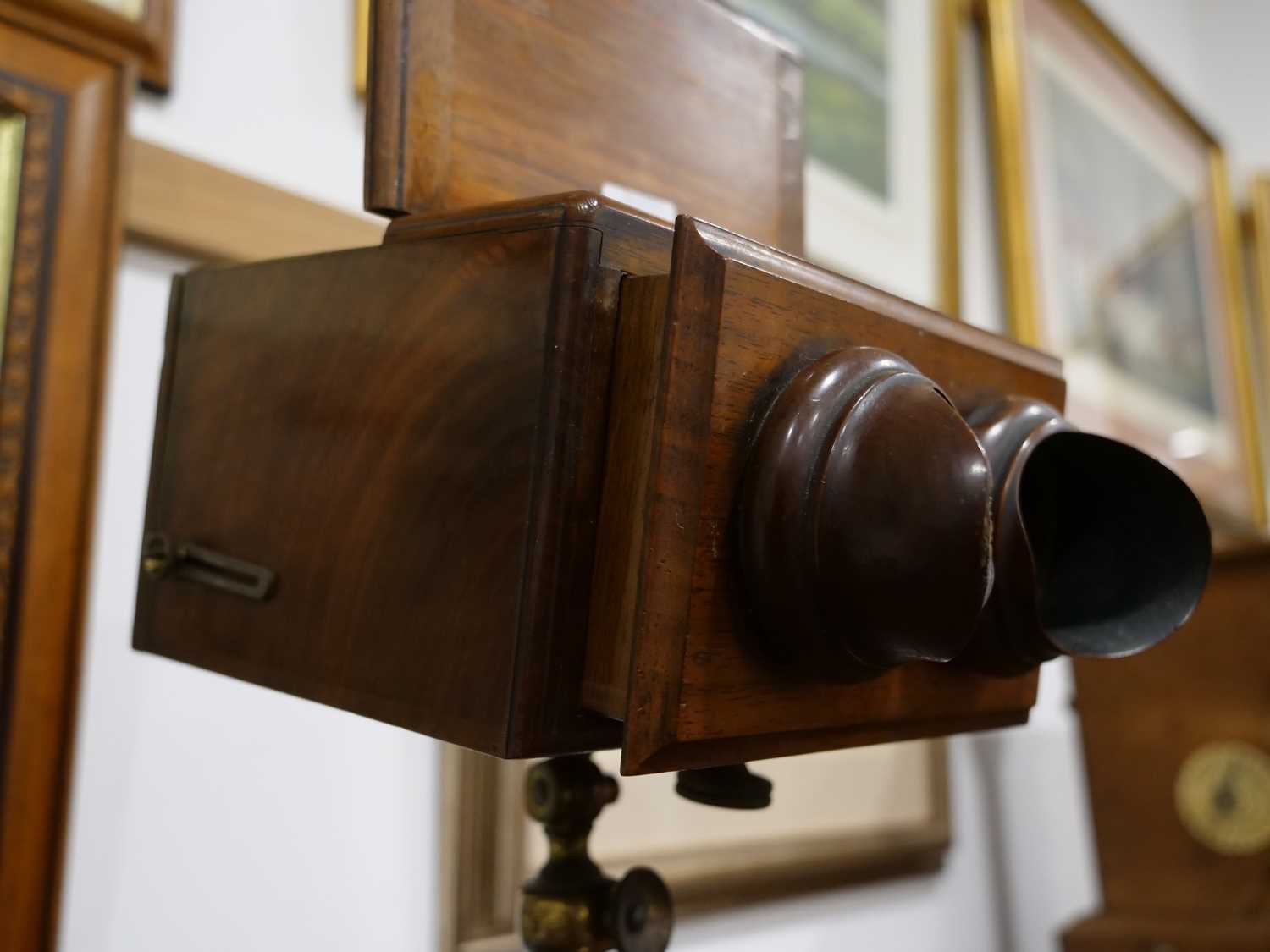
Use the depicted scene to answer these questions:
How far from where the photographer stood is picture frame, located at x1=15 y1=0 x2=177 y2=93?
0.80 meters

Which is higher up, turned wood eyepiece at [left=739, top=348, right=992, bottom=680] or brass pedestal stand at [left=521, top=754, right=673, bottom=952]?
turned wood eyepiece at [left=739, top=348, right=992, bottom=680]

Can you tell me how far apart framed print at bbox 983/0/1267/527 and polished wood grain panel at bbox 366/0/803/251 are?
109 cm

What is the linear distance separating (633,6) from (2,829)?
0.62 metres

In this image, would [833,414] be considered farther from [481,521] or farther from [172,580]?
[172,580]

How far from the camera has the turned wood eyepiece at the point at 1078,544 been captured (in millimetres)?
546

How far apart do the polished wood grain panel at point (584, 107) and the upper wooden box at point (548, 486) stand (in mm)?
56

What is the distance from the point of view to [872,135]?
63.0 inches

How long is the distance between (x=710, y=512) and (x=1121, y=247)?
195 centimetres

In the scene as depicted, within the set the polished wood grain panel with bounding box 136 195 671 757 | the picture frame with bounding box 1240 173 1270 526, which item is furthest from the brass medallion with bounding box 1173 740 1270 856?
the picture frame with bounding box 1240 173 1270 526

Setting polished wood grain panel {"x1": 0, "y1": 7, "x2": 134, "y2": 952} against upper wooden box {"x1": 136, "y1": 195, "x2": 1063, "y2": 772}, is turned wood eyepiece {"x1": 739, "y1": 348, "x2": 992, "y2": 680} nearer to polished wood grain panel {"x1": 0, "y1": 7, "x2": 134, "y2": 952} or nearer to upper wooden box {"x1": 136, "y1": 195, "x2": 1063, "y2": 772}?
upper wooden box {"x1": 136, "y1": 195, "x2": 1063, "y2": 772}

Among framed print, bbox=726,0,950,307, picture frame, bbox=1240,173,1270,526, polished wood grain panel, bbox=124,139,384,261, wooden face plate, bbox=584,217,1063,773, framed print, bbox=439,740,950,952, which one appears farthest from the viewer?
picture frame, bbox=1240,173,1270,526

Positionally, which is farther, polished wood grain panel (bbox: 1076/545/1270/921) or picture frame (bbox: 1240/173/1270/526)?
picture frame (bbox: 1240/173/1270/526)

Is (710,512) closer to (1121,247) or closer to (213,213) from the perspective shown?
(213,213)

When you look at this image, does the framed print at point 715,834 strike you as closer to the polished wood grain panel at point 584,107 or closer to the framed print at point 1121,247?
the polished wood grain panel at point 584,107
